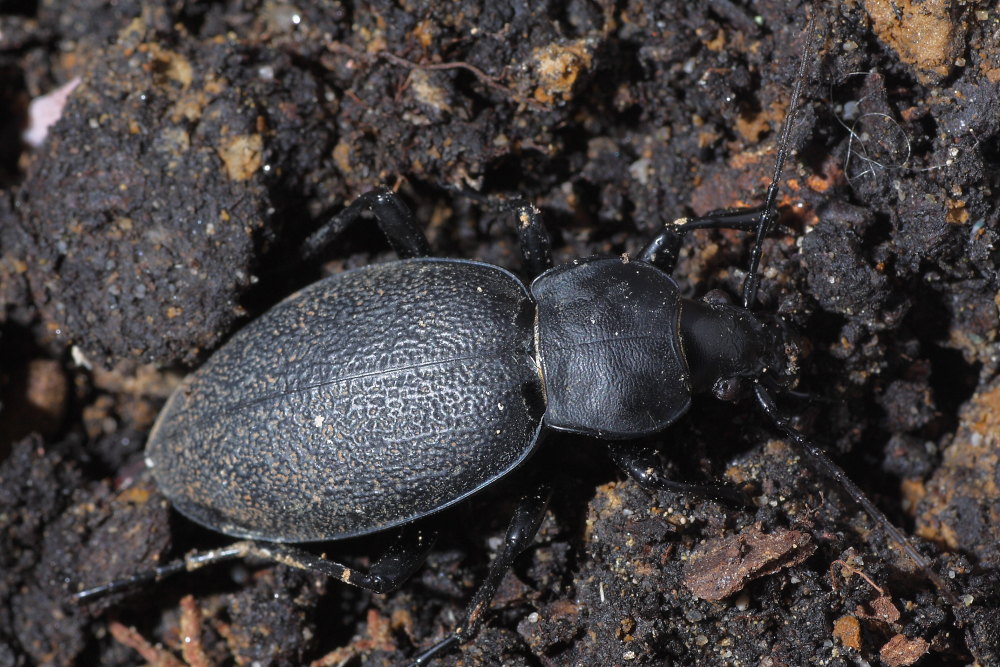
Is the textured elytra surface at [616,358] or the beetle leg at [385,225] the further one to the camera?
the beetle leg at [385,225]

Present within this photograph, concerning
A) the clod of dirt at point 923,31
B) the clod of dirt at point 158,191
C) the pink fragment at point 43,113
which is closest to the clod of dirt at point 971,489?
the clod of dirt at point 923,31

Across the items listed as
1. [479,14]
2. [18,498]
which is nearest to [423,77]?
[479,14]

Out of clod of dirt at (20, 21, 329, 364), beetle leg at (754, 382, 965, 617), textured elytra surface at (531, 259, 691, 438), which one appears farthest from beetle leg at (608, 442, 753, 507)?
clod of dirt at (20, 21, 329, 364)

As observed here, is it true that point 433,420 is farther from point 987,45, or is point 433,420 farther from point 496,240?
point 987,45

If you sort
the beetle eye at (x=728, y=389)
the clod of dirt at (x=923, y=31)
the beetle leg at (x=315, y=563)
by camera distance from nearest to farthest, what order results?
1. the clod of dirt at (x=923, y=31)
2. the beetle eye at (x=728, y=389)
3. the beetle leg at (x=315, y=563)

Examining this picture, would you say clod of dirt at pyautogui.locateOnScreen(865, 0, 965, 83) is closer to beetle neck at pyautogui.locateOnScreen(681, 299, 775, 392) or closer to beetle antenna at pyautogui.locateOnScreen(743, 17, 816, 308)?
beetle antenna at pyautogui.locateOnScreen(743, 17, 816, 308)

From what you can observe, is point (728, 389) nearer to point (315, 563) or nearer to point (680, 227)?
point (680, 227)

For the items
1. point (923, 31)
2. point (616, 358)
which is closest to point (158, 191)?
point (616, 358)

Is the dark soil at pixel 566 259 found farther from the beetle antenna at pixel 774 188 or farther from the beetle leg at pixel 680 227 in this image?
the beetle leg at pixel 680 227
